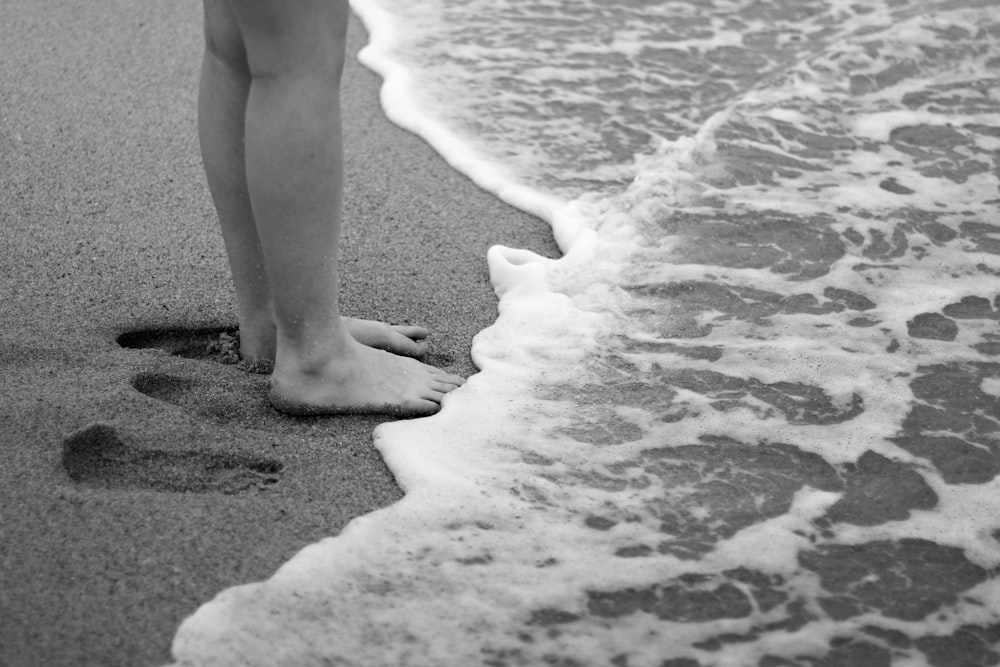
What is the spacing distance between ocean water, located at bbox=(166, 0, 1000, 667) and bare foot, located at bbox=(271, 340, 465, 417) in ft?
0.20

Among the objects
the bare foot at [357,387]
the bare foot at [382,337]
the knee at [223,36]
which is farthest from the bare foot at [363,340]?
the knee at [223,36]

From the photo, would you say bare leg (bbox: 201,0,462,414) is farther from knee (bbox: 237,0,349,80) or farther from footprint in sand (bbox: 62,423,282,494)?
footprint in sand (bbox: 62,423,282,494)

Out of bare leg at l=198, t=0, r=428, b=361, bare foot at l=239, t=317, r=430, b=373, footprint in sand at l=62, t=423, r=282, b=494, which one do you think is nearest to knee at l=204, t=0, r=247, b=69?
bare leg at l=198, t=0, r=428, b=361

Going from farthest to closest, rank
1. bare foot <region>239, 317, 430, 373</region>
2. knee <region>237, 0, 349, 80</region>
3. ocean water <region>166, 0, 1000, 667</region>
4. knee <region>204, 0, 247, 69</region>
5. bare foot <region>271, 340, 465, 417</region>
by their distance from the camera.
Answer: bare foot <region>239, 317, 430, 373</region> → bare foot <region>271, 340, 465, 417</region> → knee <region>204, 0, 247, 69</region> → knee <region>237, 0, 349, 80</region> → ocean water <region>166, 0, 1000, 667</region>

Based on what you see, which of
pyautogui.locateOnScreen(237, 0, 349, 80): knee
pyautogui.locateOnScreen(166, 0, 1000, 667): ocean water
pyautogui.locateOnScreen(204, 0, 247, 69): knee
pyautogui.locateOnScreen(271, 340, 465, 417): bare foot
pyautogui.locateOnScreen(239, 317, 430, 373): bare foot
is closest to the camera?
pyautogui.locateOnScreen(166, 0, 1000, 667): ocean water

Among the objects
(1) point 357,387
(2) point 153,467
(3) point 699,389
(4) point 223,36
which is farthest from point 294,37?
(3) point 699,389

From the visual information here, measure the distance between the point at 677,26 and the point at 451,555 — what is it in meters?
3.03

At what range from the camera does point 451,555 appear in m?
1.77

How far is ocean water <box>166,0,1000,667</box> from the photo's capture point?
165 centimetres

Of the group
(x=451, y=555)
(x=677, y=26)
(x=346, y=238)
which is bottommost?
(x=451, y=555)

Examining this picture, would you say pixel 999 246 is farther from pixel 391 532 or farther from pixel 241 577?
pixel 241 577

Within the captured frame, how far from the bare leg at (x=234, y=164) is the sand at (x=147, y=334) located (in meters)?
0.12

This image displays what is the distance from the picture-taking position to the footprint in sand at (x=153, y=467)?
190 centimetres

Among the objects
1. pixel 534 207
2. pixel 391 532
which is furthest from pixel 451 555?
pixel 534 207
